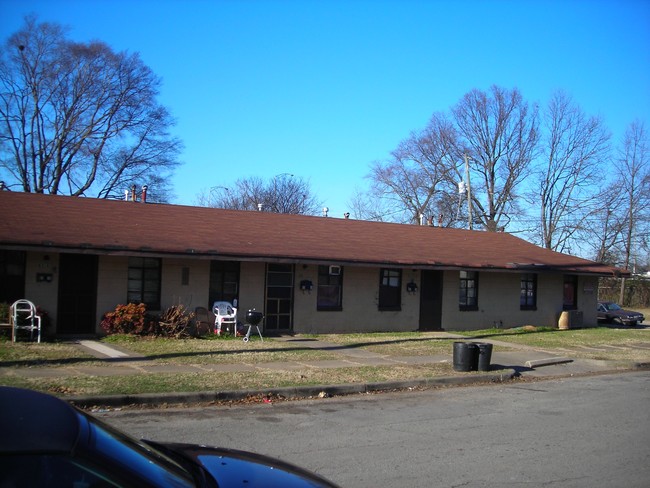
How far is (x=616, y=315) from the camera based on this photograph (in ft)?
106

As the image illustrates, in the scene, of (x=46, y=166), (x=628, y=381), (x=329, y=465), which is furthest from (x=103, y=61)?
(x=329, y=465)

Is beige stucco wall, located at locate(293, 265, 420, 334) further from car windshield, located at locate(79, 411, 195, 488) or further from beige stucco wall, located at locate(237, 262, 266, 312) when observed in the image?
car windshield, located at locate(79, 411, 195, 488)

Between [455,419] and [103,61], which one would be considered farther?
[103,61]

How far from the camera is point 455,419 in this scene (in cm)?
938

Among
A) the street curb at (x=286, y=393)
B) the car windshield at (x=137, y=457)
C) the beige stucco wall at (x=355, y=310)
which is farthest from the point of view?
the beige stucco wall at (x=355, y=310)

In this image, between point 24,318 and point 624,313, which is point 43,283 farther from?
point 624,313

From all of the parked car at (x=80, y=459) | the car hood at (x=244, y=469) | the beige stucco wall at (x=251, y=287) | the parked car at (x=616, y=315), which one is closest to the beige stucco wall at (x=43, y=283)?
the beige stucco wall at (x=251, y=287)

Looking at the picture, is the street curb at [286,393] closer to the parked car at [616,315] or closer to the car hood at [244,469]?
the car hood at [244,469]

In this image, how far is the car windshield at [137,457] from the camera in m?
2.77

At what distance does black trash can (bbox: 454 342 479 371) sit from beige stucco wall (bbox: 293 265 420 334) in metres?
7.53

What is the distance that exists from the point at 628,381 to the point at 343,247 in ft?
34.0

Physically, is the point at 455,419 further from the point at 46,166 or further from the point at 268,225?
the point at 46,166

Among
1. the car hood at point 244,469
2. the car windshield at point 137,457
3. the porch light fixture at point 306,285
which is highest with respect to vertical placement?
the porch light fixture at point 306,285

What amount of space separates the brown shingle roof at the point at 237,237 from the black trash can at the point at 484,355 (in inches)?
273
